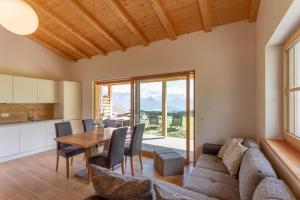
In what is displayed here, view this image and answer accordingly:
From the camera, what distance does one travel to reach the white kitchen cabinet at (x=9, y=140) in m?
3.85

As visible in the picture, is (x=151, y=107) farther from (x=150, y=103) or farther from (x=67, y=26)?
(x=67, y=26)

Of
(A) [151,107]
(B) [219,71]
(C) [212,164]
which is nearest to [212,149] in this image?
(C) [212,164]

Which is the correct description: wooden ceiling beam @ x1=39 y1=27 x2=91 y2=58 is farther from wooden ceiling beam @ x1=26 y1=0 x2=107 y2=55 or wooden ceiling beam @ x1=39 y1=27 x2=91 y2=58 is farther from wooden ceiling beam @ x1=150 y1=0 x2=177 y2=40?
wooden ceiling beam @ x1=150 y1=0 x2=177 y2=40

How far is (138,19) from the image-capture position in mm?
3438

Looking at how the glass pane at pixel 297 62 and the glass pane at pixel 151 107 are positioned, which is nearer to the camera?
the glass pane at pixel 297 62

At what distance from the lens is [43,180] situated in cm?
295

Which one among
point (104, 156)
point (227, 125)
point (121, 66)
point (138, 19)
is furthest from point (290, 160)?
point (121, 66)

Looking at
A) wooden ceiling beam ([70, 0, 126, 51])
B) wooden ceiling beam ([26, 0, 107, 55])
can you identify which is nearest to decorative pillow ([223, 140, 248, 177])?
wooden ceiling beam ([70, 0, 126, 51])

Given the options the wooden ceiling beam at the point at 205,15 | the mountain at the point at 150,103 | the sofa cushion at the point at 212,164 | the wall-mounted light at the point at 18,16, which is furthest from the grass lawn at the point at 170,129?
the wall-mounted light at the point at 18,16

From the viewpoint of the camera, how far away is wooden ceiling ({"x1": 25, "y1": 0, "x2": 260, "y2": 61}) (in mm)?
2938

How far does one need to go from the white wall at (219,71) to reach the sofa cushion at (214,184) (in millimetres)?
1321

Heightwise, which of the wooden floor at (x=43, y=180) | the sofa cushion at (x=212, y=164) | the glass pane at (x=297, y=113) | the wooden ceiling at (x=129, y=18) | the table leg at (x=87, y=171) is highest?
the wooden ceiling at (x=129, y=18)

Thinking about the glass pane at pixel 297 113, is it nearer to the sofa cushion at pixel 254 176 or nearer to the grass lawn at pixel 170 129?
the sofa cushion at pixel 254 176

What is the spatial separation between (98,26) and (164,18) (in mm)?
1443
